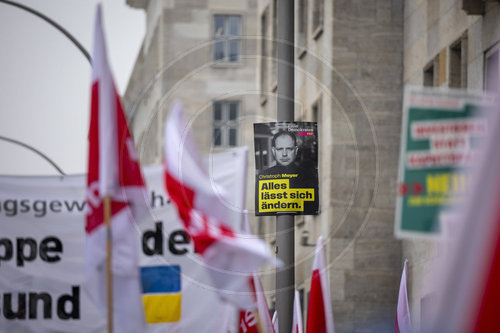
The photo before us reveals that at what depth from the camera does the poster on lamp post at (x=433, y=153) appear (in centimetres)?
349

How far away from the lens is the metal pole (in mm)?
7703

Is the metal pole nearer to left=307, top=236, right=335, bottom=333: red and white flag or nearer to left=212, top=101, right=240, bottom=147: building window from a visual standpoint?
left=212, top=101, right=240, bottom=147: building window

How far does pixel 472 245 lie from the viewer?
3.29m

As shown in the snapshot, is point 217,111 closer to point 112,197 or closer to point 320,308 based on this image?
point 112,197

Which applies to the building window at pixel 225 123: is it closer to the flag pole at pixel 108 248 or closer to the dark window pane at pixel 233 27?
the dark window pane at pixel 233 27

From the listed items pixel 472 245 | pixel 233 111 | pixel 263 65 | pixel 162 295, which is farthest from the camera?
pixel 162 295

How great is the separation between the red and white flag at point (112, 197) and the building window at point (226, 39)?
5.89 feet

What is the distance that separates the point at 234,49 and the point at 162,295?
22.5 feet

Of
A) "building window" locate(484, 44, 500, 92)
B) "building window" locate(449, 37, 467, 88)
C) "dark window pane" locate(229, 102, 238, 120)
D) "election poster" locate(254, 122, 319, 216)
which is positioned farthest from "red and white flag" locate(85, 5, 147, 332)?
"building window" locate(449, 37, 467, 88)

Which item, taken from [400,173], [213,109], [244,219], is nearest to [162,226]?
[244,219]

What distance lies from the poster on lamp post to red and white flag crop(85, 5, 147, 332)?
4788mm


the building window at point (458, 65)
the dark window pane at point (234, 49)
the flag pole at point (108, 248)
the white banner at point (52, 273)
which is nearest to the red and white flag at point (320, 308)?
the white banner at point (52, 273)

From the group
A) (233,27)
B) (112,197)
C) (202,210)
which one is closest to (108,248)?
(112,197)

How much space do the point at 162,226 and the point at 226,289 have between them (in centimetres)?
132
